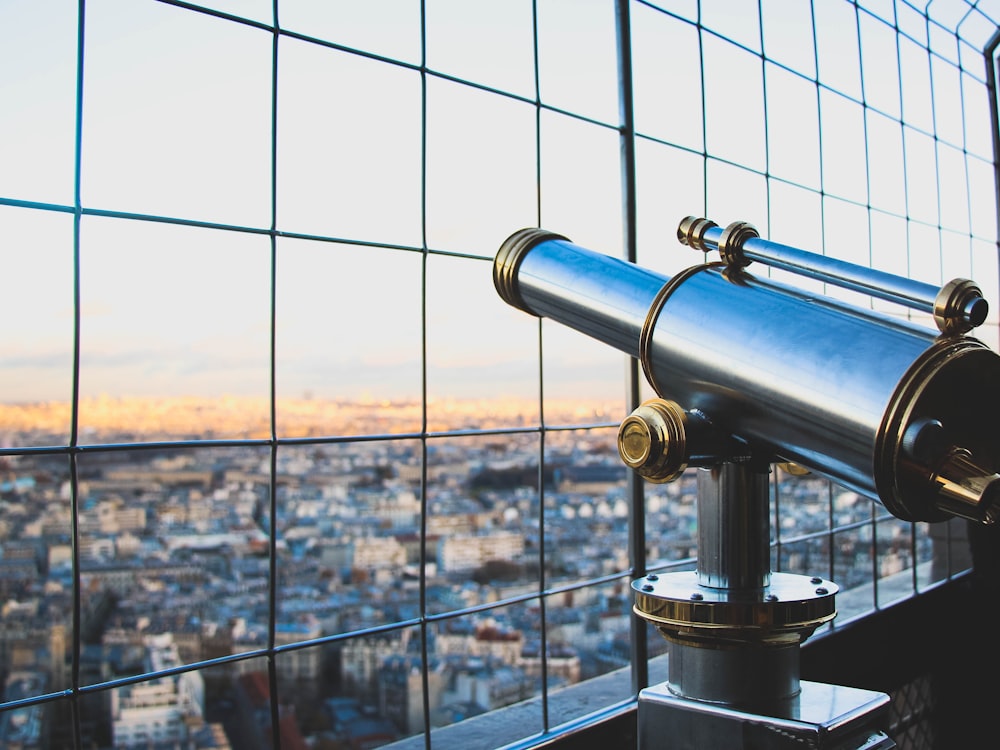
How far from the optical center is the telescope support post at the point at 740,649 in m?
1.13

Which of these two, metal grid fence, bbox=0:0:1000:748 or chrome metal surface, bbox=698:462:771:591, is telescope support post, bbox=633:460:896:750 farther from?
metal grid fence, bbox=0:0:1000:748

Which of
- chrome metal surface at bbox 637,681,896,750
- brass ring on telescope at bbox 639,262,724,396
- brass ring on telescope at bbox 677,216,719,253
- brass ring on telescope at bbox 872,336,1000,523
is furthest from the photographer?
brass ring on telescope at bbox 677,216,719,253

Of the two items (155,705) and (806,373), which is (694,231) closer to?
(806,373)

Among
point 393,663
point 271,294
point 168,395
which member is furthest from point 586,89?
point 393,663

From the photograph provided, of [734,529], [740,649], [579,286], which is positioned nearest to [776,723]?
[740,649]

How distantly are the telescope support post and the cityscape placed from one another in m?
0.87

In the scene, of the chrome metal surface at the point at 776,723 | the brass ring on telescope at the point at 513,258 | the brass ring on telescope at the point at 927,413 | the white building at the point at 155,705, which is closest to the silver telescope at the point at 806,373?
the brass ring on telescope at the point at 927,413

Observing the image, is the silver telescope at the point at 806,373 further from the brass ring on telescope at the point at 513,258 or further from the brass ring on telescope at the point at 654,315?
the brass ring on telescope at the point at 513,258

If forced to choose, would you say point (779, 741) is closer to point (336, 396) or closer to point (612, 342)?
point (612, 342)

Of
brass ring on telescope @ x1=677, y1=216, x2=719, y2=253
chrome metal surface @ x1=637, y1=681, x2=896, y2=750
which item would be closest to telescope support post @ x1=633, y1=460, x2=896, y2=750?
chrome metal surface @ x1=637, y1=681, x2=896, y2=750

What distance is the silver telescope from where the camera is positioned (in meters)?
1.01

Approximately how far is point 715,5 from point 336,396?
6.42ft

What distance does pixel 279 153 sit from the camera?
184 centimetres

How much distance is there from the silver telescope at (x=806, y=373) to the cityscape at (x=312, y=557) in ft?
2.59
